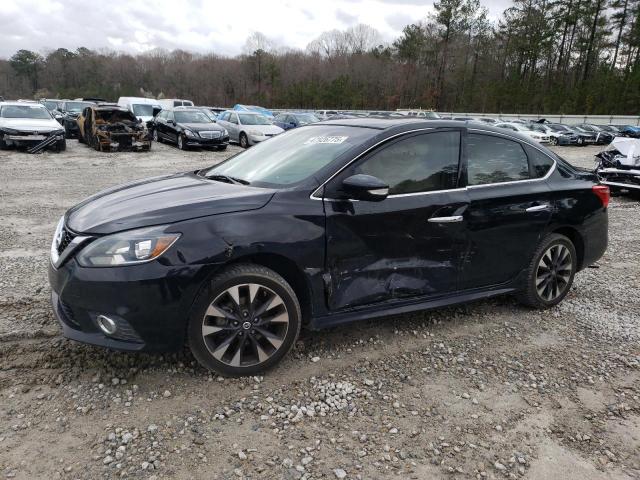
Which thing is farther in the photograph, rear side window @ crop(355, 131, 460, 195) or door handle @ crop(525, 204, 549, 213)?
door handle @ crop(525, 204, 549, 213)

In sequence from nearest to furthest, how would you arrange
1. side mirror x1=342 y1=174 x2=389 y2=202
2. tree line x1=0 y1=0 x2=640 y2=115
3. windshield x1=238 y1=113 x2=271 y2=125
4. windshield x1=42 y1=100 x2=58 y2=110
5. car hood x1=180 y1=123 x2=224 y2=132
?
side mirror x1=342 y1=174 x2=389 y2=202 → car hood x1=180 y1=123 x2=224 y2=132 → windshield x1=238 y1=113 x2=271 y2=125 → windshield x1=42 y1=100 x2=58 y2=110 → tree line x1=0 y1=0 x2=640 y2=115

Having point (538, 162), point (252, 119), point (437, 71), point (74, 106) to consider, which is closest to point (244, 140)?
point (252, 119)

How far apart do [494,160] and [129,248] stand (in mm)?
2952

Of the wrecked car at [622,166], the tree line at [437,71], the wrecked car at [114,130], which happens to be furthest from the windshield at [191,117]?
the tree line at [437,71]

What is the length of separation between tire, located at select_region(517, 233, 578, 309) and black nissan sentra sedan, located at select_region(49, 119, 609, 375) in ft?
0.06

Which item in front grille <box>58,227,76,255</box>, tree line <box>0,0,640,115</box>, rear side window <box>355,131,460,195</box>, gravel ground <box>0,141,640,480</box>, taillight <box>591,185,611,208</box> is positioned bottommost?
gravel ground <box>0,141,640,480</box>

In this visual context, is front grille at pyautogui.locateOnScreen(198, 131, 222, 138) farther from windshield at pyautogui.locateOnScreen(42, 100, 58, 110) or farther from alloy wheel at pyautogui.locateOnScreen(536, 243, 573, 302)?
alloy wheel at pyautogui.locateOnScreen(536, 243, 573, 302)

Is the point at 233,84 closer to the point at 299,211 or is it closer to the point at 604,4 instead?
the point at 604,4

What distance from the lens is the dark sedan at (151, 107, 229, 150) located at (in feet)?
59.1

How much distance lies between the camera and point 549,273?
14.4 feet

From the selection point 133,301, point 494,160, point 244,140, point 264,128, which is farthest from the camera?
point 244,140

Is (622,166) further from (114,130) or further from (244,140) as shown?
(114,130)

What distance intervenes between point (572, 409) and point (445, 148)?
2028 millimetres

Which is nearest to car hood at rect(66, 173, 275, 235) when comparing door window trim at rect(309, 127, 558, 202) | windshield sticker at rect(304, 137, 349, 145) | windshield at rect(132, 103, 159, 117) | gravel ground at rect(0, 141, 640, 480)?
door window trim at rect(309, 127, 558, 202)
